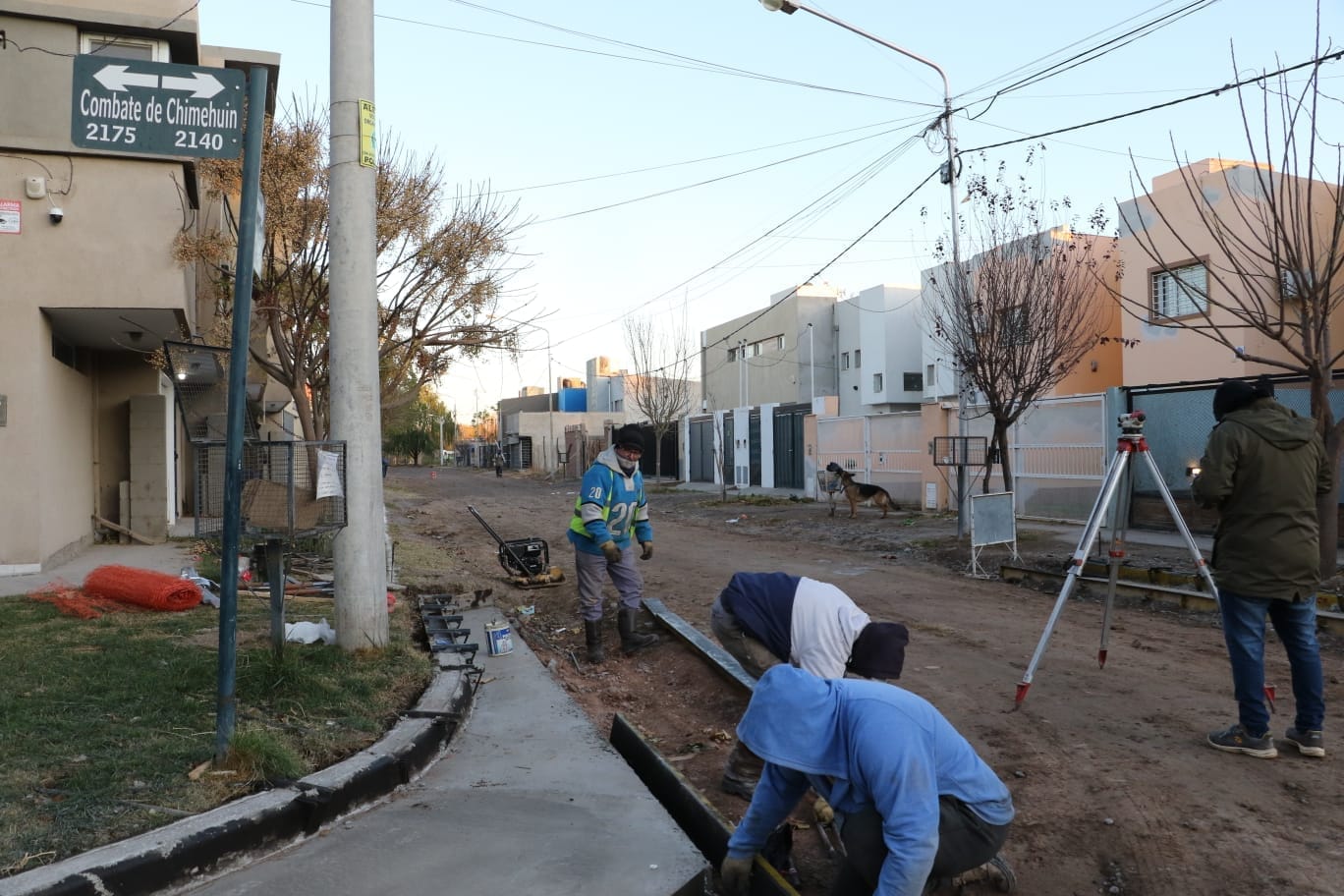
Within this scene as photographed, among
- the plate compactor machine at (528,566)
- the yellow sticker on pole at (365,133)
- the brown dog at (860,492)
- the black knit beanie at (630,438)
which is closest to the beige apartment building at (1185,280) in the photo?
the brown dog at (860,492)

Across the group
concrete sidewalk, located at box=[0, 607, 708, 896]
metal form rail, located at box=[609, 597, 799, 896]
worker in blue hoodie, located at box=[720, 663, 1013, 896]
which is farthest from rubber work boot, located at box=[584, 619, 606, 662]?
worker in blue hoodie, located at box=[720, 663, 1013, 896]

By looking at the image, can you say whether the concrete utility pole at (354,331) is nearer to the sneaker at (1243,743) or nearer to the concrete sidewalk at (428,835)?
the concrete sidewalk at (428,835)

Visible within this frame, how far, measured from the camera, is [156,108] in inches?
169

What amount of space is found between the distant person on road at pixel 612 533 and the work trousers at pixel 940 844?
169 inches

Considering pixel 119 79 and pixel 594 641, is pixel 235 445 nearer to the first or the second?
pixel 119 79

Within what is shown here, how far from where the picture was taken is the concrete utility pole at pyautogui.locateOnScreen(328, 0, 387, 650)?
6.18 metres

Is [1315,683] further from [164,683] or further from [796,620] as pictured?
[164,683]

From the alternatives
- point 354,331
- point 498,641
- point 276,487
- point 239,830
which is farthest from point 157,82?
point 498,641

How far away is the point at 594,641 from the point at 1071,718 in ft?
11.3

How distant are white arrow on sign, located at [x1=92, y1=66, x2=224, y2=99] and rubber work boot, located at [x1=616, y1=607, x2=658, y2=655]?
4.63 metres

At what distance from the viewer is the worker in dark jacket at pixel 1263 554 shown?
4863 millimetres

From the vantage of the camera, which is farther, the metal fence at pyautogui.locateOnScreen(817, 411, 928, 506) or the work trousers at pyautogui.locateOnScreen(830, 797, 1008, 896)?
the metal fence at pyautogui.locateOnScreen(817, 411, 928, 506)

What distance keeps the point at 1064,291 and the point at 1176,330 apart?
6.88m

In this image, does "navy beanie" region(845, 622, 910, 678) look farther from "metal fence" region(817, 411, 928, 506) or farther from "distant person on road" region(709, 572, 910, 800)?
"metal fence" region(817, 411, 928, 506)
